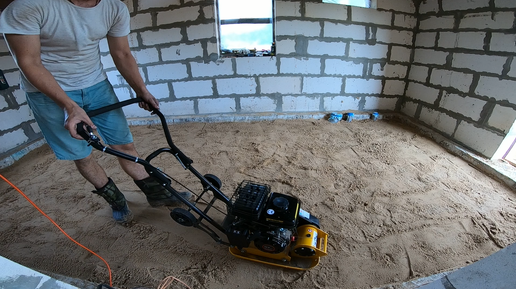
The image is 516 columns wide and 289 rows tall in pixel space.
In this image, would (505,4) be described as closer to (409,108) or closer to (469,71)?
(469,71)

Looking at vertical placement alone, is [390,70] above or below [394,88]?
above

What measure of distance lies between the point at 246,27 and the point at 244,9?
0.64 ft

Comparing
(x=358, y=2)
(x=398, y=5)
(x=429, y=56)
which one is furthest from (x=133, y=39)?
(x=429, y=56)

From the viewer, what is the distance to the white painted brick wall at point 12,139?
2.58 m

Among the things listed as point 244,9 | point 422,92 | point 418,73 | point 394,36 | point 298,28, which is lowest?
point 422,92

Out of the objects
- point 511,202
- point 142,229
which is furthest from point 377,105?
point 142,229

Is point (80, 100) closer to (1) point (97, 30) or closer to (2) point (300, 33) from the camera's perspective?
(1) point (97, 30)

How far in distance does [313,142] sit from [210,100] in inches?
60.7

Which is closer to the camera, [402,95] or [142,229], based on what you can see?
[142,229]

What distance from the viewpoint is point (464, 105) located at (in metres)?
2.51

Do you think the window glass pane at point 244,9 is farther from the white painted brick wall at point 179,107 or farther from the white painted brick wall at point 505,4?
the white painted brick wall at point 505,4

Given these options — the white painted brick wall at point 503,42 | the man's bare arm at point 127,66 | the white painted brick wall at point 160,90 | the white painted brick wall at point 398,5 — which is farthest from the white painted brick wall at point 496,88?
the white painted brick wall at point 160,90

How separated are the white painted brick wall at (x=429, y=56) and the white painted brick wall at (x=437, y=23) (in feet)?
0.85

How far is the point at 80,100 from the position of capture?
1402mm
